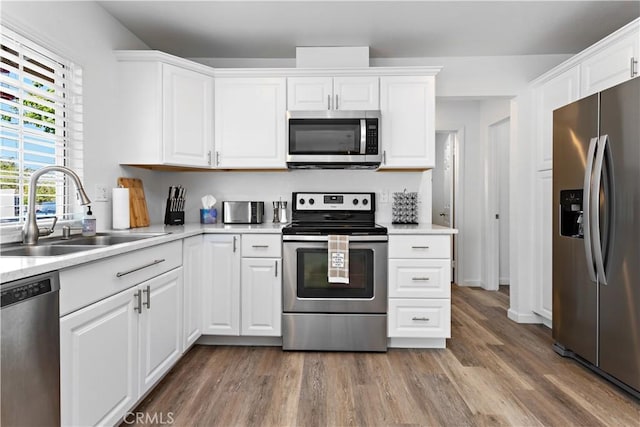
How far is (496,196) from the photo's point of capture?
15.3 ft

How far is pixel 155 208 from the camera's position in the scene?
3295mm

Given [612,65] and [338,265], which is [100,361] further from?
[612,65]

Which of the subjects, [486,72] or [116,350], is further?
[486,72]

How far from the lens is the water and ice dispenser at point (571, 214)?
2368 mm

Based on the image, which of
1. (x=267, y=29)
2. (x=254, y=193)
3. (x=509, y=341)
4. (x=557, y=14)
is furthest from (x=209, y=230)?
(x=557, y=14)

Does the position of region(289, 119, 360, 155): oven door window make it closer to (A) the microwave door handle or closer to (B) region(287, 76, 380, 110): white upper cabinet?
(A) the microwave door handle

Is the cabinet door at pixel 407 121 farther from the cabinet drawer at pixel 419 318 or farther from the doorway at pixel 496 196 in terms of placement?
the doorway at pixel 496 196

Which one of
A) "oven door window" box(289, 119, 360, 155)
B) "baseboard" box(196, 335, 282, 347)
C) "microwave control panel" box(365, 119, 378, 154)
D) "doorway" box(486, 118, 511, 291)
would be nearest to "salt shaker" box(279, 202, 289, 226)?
"oven door window" box(289, 119, 360, 155)

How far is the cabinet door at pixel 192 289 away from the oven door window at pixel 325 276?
0.73 metres

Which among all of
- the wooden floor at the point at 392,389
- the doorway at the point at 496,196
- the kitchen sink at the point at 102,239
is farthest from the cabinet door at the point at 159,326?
the doorway at the point at 496,196

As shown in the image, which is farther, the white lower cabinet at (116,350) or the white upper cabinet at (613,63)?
the white upper cabinet at (613,63)

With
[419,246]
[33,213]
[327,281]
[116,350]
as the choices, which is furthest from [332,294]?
[33,213]

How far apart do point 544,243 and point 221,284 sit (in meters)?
2.69

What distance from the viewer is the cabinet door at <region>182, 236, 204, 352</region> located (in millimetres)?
2463
